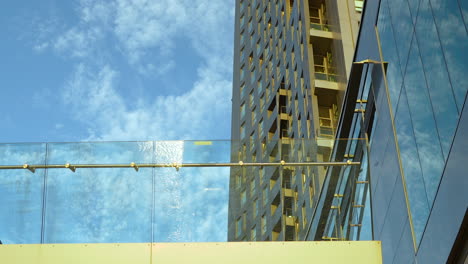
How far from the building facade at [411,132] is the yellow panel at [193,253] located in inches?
16.8

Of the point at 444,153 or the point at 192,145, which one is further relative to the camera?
the point at 192,145

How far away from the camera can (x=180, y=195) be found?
10.4m

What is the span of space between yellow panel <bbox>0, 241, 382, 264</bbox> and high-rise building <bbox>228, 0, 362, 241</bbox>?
0.28 m

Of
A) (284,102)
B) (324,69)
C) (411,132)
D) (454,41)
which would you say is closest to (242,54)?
(284,102)

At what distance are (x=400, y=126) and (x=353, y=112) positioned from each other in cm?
356

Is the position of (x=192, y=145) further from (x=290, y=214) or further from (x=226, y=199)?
(x=290, y=214)

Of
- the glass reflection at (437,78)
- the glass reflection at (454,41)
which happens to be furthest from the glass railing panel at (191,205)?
the glass reflection at (454,41)

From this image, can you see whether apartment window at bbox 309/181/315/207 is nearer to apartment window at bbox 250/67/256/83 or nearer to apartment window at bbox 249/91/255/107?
apartment window at bbox 249/91/255/107

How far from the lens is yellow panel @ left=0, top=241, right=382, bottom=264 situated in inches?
392

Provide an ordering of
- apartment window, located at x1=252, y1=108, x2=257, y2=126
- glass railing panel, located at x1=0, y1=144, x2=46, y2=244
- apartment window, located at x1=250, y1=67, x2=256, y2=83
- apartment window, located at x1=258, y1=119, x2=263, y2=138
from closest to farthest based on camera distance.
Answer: glass railing panel, located at x1=0, y1=144, x2=46, y2=244, apartment window, located at x1=258, y1=119, x2=263, y2=138, apartment window, located at x1=252, y1=108, x2=257, y2=126, apartment window, located at x1=250, y1=67, x2=256, y2=83

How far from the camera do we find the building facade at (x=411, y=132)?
713 centimetres

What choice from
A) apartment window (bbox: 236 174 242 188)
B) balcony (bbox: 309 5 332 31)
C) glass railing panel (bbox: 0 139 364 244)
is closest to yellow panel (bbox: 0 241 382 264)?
glass railing panel (bbox: 0 139 364 244)

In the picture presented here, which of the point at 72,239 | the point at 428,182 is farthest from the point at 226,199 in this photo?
the point at 428,182

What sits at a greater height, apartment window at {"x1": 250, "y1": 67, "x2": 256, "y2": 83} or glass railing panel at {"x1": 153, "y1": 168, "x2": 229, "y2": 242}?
apartment window at {"x1": 250, "y1": 67, "x2": 256, "y2": 83}
